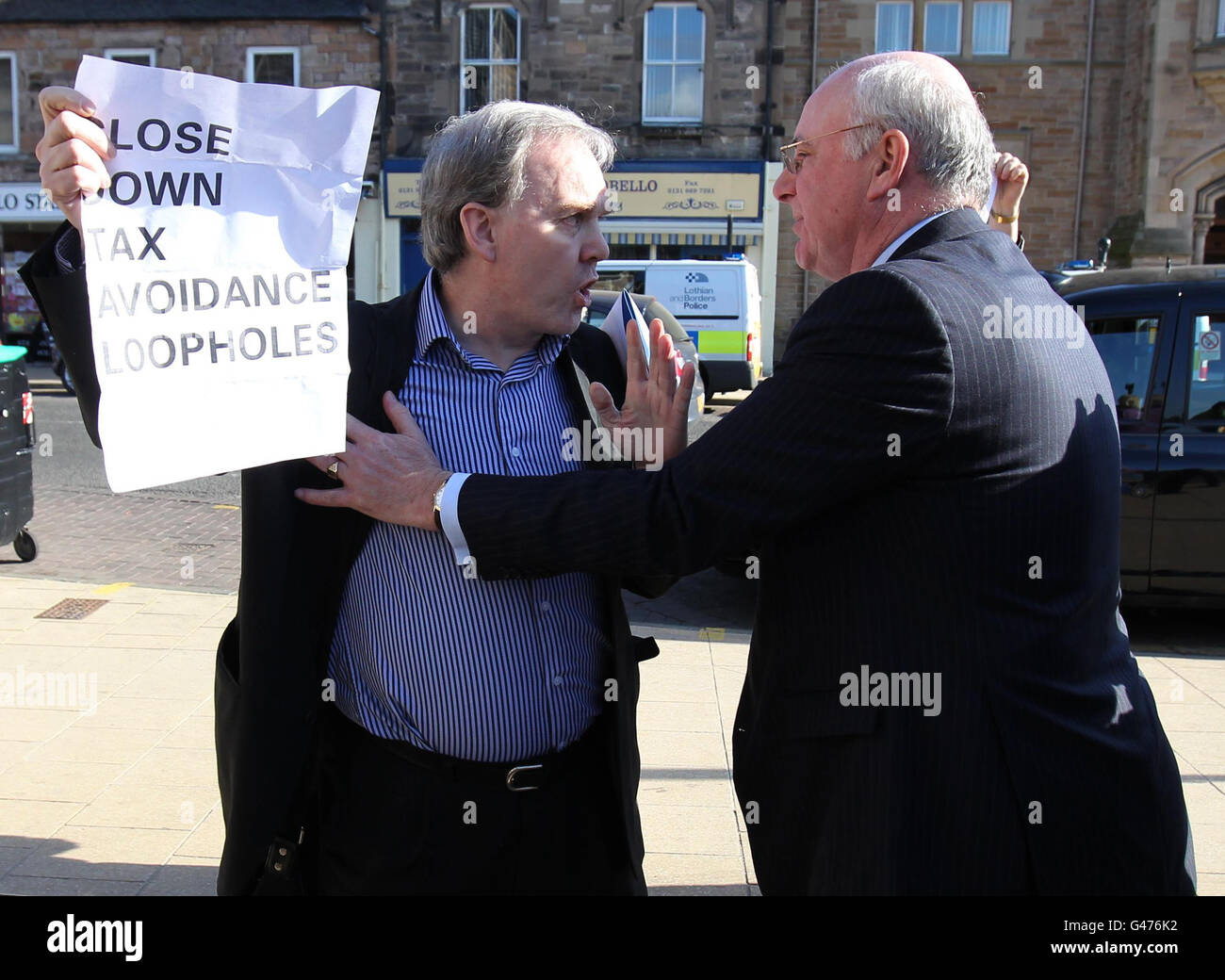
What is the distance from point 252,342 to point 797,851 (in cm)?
121

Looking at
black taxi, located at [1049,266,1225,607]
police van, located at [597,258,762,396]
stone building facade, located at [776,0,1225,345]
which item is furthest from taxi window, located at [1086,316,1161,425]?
stone building facade, located at [776,0,1225,345]

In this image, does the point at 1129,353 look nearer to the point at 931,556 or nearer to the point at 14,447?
the point at 931,556

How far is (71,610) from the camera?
246 inches

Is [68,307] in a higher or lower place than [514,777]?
higher

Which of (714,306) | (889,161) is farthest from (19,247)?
(889,161)

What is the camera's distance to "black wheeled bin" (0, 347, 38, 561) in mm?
7020

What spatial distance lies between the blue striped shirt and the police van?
14.6m

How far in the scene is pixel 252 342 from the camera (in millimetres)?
1728

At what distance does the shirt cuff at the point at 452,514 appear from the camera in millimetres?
1880

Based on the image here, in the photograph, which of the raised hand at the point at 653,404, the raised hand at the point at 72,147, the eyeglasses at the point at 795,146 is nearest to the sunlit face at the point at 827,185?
the eyeglasses at the point at 795,146

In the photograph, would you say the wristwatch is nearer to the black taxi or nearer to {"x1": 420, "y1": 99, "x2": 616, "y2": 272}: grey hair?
{"x1": 420, "y1": 99, "x2": 616, "y2": 272}: grey hair

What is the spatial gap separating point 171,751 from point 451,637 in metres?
2.71

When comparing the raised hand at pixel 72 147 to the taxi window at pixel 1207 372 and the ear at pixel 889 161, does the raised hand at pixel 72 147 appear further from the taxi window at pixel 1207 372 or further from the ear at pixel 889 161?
the taxi window at pixel 1207 372

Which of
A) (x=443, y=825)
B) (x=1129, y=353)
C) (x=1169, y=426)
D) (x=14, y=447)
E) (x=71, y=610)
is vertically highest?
(x=1129, y=353)
